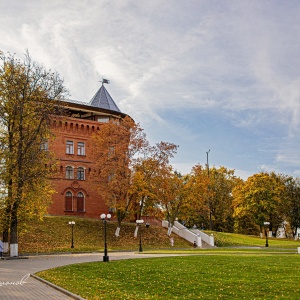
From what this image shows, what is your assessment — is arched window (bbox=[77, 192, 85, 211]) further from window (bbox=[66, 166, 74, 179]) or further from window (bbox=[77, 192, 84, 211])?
window (bbox=[66, 166, 74, 179])

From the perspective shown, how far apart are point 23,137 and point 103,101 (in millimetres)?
29640

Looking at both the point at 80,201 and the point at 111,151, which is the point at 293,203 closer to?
the point at 80,201

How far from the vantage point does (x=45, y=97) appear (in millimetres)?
33594

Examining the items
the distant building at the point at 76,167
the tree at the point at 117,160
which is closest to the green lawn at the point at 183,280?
the tree at the point at 117,160

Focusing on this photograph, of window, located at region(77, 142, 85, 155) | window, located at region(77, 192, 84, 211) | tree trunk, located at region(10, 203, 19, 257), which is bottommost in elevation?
tree trunk, located at region(10, 203, 19, 257)

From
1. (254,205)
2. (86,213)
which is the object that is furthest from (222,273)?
(254,205)

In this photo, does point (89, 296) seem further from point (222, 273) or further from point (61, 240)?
point (61, 240)

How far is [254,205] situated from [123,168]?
A: 95.6ft

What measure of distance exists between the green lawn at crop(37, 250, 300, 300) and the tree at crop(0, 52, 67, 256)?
11623mm

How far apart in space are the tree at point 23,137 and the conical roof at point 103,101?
26.2m

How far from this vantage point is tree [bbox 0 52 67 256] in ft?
103

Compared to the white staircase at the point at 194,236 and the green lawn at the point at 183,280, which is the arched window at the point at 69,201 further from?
the green lawn at the point at 183,280

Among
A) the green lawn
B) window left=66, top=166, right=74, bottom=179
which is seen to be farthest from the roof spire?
the green lawn

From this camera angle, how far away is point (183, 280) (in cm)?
1558
